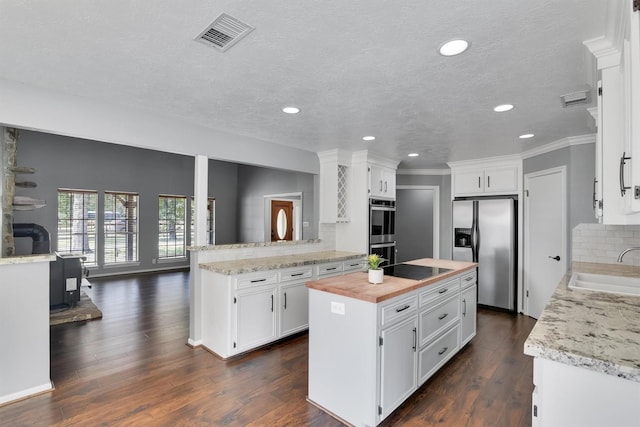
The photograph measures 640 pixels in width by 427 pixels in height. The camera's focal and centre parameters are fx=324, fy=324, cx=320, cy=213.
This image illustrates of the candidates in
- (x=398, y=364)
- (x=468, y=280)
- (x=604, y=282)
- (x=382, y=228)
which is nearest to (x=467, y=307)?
(x=468, y=280)

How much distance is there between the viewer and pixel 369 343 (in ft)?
6.53

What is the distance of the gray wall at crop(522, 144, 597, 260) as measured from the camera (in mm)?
3625

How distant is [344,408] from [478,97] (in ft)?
8.05

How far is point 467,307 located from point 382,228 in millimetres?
1908

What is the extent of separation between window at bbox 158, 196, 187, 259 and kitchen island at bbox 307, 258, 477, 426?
21.6ft

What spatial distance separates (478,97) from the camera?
8.25 ft

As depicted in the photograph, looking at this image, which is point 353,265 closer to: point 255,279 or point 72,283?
point 255,279

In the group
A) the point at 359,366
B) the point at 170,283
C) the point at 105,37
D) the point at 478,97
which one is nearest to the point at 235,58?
the point at 105,37

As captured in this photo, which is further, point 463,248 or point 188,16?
point 463,248

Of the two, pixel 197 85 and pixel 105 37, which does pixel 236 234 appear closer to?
pixel 197 85

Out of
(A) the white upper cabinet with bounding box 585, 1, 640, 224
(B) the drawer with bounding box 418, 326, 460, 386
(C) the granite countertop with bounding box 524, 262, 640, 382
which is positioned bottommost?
(B) the drawer with bounding box 418, 326, 460, 386

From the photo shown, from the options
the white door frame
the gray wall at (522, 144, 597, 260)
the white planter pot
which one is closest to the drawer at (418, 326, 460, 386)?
the white planter pot

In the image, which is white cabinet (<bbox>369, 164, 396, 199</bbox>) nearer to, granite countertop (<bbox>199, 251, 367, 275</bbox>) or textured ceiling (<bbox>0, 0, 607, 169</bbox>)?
granite countertop (<bbox>199, 251, 367, 275</bbox>)

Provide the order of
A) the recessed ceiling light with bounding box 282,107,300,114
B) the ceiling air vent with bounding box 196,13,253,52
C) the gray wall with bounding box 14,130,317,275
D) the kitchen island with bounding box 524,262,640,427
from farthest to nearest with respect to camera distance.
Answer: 1. the gray wall with bounding box 14,130,317,275
2. the recessed ceiling light with bounding box 282,107,300,114
3. the ceiling air vent with bounding box 196,13,253,52
4. the kitchen island with bounding box 524,262,640,427
